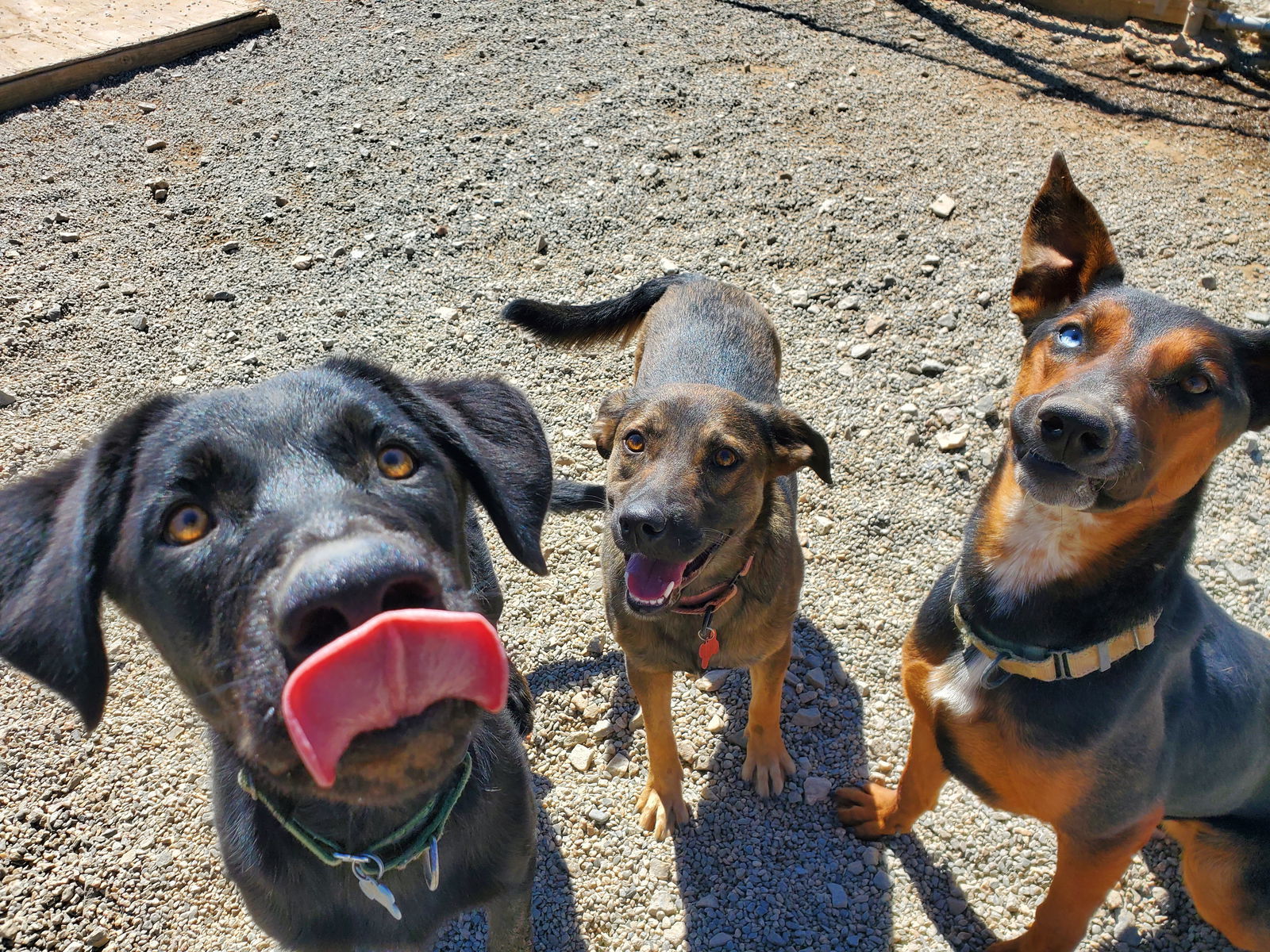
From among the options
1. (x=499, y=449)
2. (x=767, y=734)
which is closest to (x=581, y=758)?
(x=767, y=734)

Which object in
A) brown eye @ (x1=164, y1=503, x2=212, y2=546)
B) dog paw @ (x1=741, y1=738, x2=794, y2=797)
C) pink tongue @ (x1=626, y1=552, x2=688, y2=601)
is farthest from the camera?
dog paw @ (x1=741, y1=738, x2=794, y2=797)

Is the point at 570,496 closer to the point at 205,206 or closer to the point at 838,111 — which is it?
the point at 205,206

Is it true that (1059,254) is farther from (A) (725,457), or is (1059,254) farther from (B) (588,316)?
(B) (588,316)

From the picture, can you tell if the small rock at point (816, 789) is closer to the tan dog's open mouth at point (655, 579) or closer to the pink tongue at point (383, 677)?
the tan dog's open mouth at point (655, 579)

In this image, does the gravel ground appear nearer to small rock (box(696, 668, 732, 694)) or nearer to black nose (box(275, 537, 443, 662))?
small rock (box(696, 668, 732, 694))

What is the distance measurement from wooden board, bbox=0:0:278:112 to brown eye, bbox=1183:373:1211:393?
381 inches

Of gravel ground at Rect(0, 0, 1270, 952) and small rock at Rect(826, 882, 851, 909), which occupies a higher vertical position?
gravel ground at Rect(0, 0, 1270, 952)

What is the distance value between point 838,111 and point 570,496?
17.8ft

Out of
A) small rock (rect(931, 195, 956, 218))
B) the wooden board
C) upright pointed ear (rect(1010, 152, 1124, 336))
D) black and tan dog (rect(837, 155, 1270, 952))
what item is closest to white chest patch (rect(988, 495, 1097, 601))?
black and tan dog (rect(837, 155, 1270, 952))

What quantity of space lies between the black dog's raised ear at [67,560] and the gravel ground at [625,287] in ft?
6.11

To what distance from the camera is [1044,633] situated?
8.29 feet

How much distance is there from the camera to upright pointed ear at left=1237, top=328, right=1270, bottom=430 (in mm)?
2479

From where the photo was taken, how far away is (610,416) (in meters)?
3.59

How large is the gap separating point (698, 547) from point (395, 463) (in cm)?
129
